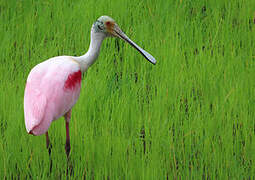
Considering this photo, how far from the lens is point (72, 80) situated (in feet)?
9.34

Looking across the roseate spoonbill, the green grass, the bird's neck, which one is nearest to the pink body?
the roseate spoonbill

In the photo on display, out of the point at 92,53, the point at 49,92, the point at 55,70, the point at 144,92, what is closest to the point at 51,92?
the point at 49,92

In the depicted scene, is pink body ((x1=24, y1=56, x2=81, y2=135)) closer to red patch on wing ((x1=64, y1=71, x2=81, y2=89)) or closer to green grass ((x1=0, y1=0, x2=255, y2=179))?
red patch on wing ((x1=64, y1=71, x2=81, y2=89))

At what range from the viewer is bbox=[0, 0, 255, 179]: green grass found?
2934 millimetres

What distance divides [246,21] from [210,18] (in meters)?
0.34

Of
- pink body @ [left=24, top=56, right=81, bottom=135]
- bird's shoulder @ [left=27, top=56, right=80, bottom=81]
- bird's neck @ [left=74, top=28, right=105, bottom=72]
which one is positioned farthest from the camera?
bird's neck @ [left=74, top=28, right=105, bottom=72]

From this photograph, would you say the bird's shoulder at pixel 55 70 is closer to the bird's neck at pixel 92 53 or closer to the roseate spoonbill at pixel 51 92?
the roseate spoonbill at pixel 51 92

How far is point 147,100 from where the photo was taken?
Result: 3.44 meters

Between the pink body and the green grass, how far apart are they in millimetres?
342

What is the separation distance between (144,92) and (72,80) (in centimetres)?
80

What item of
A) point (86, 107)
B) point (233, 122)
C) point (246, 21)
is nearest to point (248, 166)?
point (233, 122)

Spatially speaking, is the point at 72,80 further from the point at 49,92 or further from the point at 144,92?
the point at 144,92

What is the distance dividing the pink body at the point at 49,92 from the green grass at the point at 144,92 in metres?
0.34

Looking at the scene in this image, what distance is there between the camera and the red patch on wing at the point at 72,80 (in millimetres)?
2811
